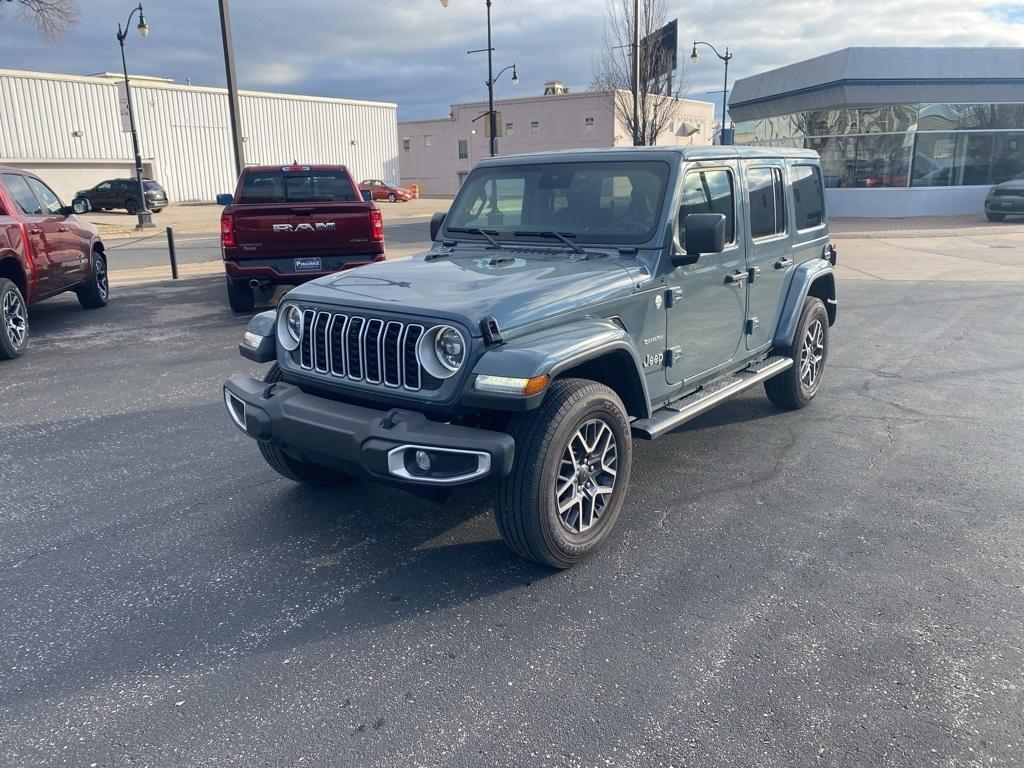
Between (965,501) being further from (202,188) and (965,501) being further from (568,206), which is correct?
(202,188)

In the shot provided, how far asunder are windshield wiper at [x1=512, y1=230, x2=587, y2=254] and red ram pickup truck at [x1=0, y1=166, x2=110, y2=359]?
240 inches

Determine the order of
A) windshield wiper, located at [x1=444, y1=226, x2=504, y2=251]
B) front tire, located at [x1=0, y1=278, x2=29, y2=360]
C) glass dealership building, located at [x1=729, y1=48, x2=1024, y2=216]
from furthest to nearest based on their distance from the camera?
glass dealership building, located at [x1=729, y1=48, x2=1024, y2=216]
front tire, located at [x1=0, y1=278, x2=29, y2=360]
windshield wiper, located at [x1=444, y1=226, x2=504, y2=251]

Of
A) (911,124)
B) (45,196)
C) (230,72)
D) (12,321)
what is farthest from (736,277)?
(911,124)

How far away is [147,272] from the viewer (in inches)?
631

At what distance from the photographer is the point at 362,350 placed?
149 inches

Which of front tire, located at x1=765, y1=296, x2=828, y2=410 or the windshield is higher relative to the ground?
the windshield

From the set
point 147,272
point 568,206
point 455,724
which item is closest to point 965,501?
point 568,206

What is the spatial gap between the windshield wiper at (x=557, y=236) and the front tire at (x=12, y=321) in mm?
6090

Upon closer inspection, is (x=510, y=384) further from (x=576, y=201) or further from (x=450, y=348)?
(x=576, y=201)

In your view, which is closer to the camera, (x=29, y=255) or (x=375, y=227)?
(x=29, y=255)

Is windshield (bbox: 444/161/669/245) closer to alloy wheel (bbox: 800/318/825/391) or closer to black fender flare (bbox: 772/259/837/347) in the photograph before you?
black fender flare (bbox: 772/259/837/347)

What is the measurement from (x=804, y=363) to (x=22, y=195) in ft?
28.4

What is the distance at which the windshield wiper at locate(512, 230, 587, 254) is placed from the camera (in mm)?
4594

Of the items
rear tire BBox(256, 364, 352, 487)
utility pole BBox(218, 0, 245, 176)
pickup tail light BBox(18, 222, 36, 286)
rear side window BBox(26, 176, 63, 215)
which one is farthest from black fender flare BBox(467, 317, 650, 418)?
utility pole BBox(218, 0, 245, 176)
